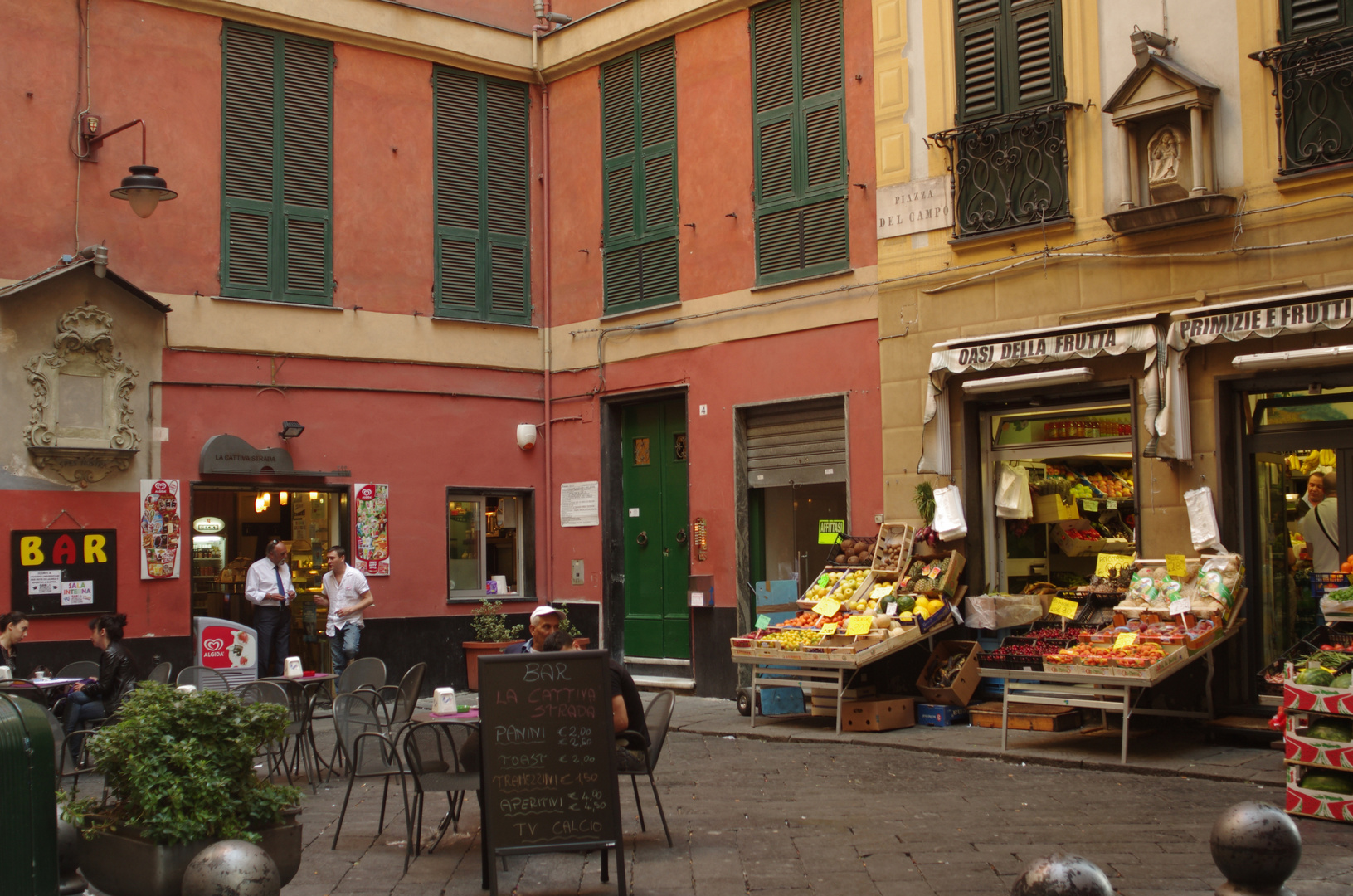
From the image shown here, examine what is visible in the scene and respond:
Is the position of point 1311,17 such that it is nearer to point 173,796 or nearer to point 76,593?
point 173,796

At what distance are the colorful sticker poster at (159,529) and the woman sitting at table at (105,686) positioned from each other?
3.15 m

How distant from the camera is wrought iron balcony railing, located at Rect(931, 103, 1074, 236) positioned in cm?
1088

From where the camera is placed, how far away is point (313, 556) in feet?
46.9

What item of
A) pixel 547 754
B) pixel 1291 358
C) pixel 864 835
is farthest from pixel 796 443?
pixel 547 754

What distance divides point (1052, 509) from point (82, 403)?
8811 millimetres

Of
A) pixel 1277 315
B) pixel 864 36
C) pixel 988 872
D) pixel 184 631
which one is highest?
pixel 864 36

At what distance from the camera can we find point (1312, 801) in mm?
7316

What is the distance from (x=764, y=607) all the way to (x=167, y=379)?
6176mm

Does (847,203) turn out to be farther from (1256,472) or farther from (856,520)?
(1256,472)

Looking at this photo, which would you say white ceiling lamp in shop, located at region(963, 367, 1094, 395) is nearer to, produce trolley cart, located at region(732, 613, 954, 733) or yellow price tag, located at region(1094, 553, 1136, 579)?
yellow price tag, located at region(1094, 553, 1136, 579)

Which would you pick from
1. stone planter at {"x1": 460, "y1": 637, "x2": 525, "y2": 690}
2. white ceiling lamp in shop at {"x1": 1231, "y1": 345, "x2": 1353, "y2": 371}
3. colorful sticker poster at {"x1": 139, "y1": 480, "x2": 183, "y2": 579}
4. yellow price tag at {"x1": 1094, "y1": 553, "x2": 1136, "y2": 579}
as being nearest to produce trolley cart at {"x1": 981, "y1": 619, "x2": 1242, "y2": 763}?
yellow price tag at {"x1": 1094, "y1": 553, "x2": 1136, "y2": 579}

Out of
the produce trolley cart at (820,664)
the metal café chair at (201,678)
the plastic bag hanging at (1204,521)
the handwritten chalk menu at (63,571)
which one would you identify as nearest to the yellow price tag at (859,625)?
the produce trolley cart at (820,664)

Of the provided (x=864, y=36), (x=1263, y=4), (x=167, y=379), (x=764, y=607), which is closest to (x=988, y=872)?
(x=764, y=607)

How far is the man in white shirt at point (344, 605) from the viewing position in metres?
13.2
